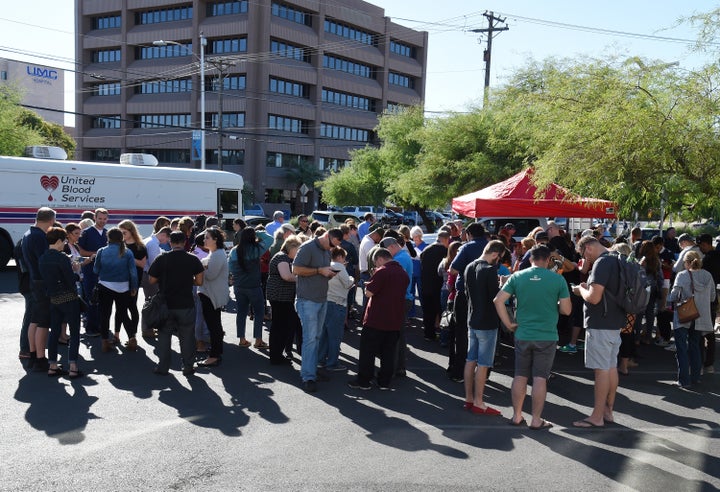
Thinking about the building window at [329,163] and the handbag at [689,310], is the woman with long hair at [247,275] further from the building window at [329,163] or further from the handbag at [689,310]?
the building window at [329,163]

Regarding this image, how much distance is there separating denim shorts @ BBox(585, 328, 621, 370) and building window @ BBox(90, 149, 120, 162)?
63.8 metres

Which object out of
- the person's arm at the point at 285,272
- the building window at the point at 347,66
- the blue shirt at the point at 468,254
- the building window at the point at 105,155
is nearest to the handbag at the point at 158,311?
the person's arm at the point at 285,272

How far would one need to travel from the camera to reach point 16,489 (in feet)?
14.6

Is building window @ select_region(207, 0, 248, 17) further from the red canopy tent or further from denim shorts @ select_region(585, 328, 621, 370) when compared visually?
denim shorts @ select_region(585, 328, 621, 370)

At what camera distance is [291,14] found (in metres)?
58.7

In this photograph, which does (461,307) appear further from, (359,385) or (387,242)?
(359,385)

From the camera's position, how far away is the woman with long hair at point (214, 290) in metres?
8.16

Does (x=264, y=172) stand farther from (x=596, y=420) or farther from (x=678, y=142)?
(x=596, y=420)

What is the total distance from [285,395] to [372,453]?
186 centimetres

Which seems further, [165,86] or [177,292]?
[165,86]

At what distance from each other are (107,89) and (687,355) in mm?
64107

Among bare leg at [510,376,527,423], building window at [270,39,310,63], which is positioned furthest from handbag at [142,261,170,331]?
building window at [270,39,310,63]

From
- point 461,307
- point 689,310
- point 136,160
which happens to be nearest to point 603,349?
point 461,307

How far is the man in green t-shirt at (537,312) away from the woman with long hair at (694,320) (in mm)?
2506
